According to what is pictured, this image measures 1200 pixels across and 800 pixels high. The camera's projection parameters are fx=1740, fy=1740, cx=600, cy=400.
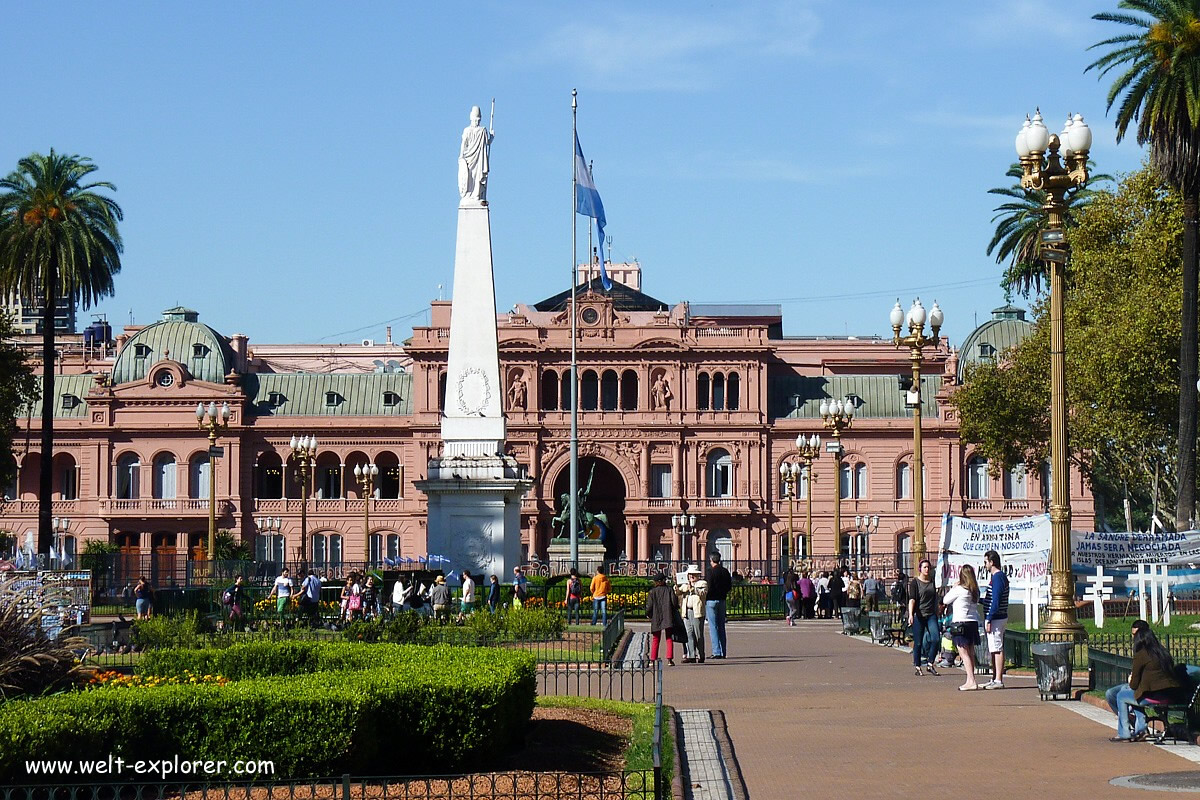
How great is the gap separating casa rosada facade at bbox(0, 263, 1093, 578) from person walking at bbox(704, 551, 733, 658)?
57.0 m

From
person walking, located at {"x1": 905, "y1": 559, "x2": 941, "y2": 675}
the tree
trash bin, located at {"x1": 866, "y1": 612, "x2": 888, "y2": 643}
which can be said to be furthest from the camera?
the tree

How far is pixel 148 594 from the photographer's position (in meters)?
36.8

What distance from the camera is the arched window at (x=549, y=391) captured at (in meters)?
87.9

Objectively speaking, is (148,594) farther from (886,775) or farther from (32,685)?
(886,775)

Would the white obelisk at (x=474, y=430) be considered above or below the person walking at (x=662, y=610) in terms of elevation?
above

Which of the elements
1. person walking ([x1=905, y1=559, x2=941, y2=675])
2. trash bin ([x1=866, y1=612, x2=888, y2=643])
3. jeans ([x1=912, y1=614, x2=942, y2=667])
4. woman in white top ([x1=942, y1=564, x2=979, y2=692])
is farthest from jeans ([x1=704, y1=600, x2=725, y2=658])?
woman in white top ([x1=942, y1=564, x2=979, y2=692])

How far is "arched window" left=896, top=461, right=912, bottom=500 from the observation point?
87.4 metres

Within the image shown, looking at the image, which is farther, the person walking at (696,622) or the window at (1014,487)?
the window at (1014,487)

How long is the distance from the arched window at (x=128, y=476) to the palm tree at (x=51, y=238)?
3383 cm

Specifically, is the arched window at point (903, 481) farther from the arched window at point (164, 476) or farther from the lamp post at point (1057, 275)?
the lamp post at point (1057, 275)

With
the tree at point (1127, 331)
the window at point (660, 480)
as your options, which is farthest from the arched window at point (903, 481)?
the tree at point (1127, 331)

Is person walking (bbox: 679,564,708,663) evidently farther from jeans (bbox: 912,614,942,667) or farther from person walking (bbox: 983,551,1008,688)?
person walking (bbox: 983,551,1008,688)

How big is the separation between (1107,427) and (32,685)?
38.5 m

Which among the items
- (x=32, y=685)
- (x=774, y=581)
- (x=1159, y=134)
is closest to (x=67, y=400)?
(x=774, y=581)
